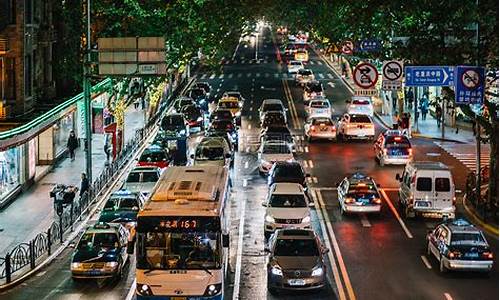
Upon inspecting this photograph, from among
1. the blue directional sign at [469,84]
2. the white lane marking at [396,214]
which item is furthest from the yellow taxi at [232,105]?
the blue directional sign at [469,84]

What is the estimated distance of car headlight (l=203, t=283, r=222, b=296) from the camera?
72.2ft

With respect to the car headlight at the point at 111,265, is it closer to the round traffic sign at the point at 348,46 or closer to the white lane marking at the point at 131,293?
the white lane marking at the point at 131,293

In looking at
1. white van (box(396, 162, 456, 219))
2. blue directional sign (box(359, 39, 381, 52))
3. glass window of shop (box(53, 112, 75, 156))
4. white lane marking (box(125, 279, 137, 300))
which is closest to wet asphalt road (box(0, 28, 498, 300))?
white lane marking (box(125, 279, 137, 300))

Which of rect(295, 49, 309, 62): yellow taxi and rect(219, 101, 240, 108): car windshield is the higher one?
rect(295, 49, 309, 62): yellow taxi

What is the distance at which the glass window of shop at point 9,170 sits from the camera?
3928 centimetres

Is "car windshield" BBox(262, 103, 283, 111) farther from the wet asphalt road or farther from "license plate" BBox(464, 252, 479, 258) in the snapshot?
"license plate" BBox(464, 252, 479, 258)

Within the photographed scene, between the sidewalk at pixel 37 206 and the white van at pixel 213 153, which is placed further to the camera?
the white van at pixel 213 153

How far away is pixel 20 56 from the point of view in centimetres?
4147

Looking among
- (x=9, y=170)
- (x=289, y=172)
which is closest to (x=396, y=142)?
(x=289, y=172)

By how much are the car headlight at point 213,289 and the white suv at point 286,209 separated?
1012cm

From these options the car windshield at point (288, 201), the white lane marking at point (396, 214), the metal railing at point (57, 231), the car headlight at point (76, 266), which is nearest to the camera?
the car headlight at point (76, 266)

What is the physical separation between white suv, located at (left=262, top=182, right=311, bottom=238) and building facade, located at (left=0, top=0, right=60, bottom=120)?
13.0 m

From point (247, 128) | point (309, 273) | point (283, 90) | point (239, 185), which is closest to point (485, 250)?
point (309, 273)

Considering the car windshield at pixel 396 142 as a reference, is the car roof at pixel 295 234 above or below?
below
